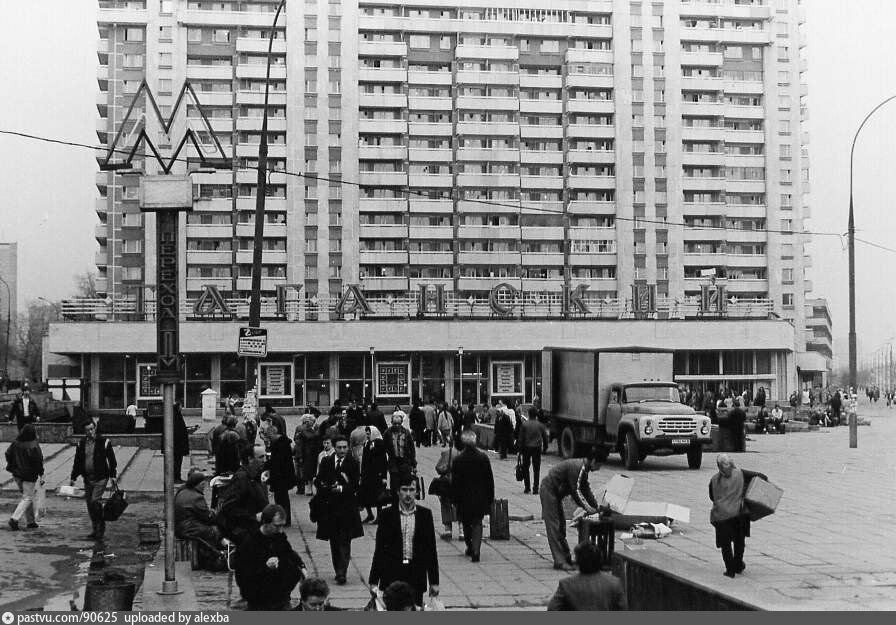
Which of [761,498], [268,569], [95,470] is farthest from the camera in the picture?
[95,470]

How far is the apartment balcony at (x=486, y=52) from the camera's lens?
261ft

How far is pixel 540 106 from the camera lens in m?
80.1

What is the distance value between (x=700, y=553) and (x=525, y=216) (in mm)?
66329

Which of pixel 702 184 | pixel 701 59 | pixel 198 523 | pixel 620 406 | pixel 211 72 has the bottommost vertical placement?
pixel 198 523

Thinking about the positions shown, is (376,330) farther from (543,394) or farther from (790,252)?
(790,252)

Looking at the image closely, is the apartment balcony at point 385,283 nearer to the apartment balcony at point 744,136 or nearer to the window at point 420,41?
the window at point 420,41

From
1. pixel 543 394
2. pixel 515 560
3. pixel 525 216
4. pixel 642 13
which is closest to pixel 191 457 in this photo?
pixel 543 394

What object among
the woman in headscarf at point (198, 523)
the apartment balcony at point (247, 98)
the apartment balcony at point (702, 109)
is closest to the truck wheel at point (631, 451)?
the woman in headscarf at point (198, 523)

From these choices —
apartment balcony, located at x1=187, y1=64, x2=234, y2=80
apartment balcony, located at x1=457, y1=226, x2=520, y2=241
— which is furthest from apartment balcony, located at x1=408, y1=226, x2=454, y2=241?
apartment balcony, located at x1=187, y1=64, x2=234, y2=80

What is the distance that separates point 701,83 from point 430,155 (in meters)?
21.4

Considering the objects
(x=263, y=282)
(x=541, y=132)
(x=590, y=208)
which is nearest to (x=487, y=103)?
(x=541, y=132)

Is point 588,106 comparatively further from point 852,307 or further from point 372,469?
point 372,469

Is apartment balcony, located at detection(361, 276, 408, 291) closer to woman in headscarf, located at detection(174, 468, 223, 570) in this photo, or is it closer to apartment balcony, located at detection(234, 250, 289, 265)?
apartment balcony, located at detection(234, 250, 289, 265)

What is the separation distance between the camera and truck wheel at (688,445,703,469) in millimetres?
26969
